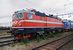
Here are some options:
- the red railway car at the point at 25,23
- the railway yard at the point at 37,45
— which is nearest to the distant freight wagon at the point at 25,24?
the red railway car at the point at 25,23

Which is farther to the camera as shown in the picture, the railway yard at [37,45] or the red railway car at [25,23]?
the red railway car at [25,23]

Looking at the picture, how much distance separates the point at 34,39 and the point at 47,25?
14.0ft

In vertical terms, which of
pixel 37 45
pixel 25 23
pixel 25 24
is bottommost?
pixel 37 45

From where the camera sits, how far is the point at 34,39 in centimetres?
1538

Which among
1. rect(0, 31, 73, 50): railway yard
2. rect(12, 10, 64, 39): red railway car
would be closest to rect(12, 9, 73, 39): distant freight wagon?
rect(12, 10, 64, 39): red railway car

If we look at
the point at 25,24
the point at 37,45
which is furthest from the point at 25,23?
the point at 37,45

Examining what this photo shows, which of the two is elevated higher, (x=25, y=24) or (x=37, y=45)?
(x=25, y=24)

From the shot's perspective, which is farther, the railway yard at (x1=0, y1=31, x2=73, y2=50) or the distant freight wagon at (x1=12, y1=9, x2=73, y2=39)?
the distant freight wagon at (x1=12, y1=9, x2=73, y2=39)

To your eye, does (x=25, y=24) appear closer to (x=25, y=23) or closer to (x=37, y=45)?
(x=25, y=23)

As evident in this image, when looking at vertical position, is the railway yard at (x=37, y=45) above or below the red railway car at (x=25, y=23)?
below

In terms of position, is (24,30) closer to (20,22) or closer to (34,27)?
(20,22)

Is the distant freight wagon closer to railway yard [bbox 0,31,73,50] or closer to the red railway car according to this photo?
the red railway car

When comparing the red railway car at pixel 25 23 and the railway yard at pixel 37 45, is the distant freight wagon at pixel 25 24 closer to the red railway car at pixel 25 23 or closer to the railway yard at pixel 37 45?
the red railway car at pixel 25 23

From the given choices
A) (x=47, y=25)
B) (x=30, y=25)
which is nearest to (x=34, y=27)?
(x=30, y=25)
